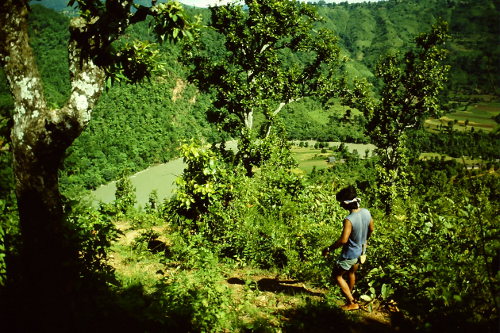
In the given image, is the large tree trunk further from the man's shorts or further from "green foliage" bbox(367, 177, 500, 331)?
"green foliage" bbox(367, 177, 500, 331)

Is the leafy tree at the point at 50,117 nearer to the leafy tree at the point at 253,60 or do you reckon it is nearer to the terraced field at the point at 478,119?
the terraced field at the point at 478,119

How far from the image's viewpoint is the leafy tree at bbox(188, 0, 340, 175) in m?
12.1

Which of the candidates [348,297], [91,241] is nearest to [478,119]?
[348,297]

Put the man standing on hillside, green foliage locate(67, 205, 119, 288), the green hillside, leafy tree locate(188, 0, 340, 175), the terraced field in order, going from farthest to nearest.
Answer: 1. leafy tree locate(188, 0, 340, 175)
2. the man standing on hillside
3. green foliage locate(67, 205, 119, 288)
4. the green hillside
5. the terraced field

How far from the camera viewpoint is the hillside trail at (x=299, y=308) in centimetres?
422

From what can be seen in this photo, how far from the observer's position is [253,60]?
12.6 metres

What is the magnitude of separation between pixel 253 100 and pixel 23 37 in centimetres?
987

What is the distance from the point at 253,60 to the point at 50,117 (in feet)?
34.3

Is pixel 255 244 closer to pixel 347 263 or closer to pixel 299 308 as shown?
pixel 299 308

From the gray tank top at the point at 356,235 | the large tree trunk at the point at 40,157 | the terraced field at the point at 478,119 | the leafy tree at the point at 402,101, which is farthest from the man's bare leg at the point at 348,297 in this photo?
the leafy tree at the point at 402,101

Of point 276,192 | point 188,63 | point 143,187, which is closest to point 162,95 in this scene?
point 143,187

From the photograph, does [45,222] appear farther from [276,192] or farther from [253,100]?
[253,100]

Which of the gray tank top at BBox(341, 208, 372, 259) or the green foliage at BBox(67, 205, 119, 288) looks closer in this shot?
the green foliage at BBox(67, 205, 119, 288)

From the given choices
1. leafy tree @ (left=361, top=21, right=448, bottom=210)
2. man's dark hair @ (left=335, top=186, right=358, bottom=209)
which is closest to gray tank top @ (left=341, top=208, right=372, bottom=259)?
man's dark hair @ (left=335, top=186, right=358, bottom=209)
